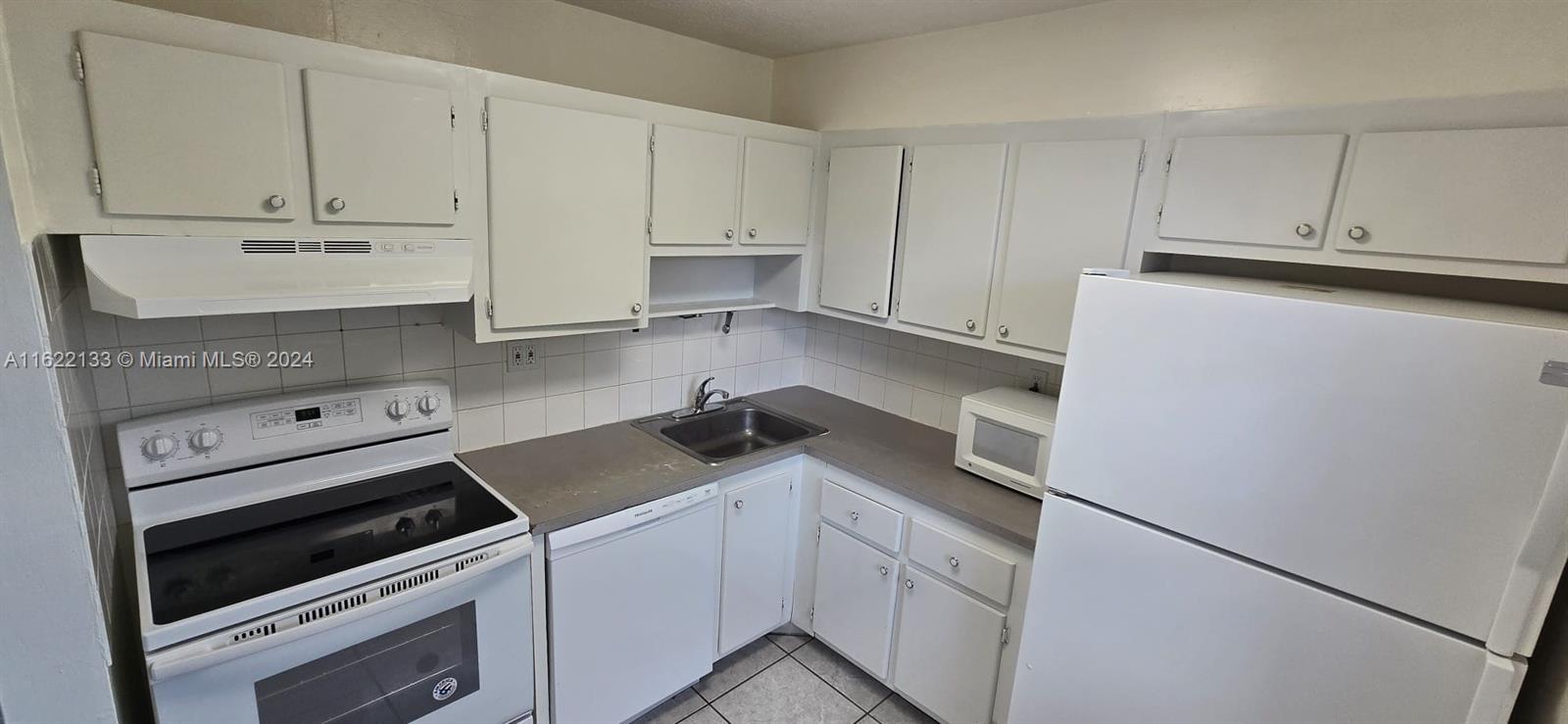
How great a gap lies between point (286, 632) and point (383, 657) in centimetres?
25

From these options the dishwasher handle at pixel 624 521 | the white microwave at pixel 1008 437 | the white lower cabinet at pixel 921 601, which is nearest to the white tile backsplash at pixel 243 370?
the dishwasher handle at pixel 624 521

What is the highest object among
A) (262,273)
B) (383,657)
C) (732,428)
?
(262,273)

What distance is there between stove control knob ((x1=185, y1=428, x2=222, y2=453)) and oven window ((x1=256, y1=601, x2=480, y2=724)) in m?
0.62

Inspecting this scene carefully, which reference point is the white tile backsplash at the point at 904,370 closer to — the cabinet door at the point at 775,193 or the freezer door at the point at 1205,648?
the cabinet door at the point at 775,193

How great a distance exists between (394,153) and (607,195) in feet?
1.86

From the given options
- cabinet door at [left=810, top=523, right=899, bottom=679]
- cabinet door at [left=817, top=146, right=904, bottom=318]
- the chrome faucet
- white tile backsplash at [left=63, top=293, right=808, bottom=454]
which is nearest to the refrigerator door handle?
cabinet door at [left=810, top=523, right=899, bottom=679]

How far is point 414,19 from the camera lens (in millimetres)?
1848

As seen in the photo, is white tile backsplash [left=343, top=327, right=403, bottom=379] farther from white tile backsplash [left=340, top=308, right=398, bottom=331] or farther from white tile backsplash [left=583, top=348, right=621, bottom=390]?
white tile backsplash [left=583, top=348, right=621, bottom=390]

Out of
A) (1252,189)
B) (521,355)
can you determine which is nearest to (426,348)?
(521,355)

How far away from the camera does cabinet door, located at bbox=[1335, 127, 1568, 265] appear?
3.94 ft

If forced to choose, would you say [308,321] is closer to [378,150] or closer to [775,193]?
[378,150]

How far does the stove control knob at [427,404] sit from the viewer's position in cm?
189

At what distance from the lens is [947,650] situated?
204cm

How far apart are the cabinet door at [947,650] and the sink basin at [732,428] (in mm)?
722
